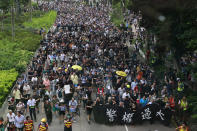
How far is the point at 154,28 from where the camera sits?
67.3 ft

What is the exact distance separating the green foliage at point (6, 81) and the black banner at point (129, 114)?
6.16 metres

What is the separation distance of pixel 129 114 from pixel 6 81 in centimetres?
930

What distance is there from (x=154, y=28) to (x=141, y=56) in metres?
12.8

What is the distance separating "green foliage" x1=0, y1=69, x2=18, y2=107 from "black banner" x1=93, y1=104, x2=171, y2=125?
6.16 metres

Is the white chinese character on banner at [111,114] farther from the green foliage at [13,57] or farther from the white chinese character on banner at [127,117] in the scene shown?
the green foliage at [13,57]

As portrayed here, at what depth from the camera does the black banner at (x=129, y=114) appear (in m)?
16.8

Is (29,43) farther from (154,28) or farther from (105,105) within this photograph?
(105,105)

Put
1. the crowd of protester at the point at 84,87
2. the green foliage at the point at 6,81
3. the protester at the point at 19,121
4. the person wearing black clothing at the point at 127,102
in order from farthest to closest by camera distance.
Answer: the green foliage at the point at 6,81, the person wearing black clothing at the point at 127,102, the crowd of protester at the point at 84,87, the protester at the point at 19,121

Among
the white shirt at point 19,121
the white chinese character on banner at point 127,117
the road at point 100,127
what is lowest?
the road at point 100,127

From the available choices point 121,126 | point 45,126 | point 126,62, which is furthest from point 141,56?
point 45,126

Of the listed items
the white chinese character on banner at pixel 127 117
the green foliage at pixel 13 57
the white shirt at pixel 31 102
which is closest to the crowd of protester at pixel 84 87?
the white shirt at pixel 31 102

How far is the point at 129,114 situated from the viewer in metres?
16.9

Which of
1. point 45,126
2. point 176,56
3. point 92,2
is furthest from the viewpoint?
point 92,2

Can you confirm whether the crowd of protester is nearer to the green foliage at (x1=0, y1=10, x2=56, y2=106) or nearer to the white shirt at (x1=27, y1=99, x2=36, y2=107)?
the white shirt at (x1=27, y1=99, x2=36, y2=107)
